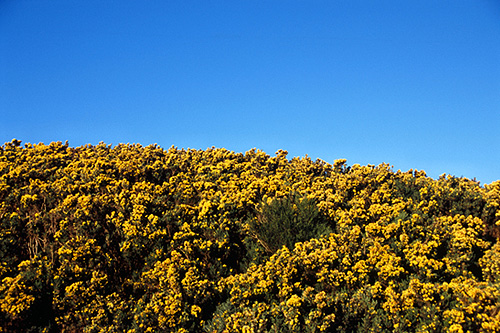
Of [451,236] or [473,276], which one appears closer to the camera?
[473,276]

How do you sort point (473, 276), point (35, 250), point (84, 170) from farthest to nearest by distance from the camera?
point (84, 170), point (35, 250), point (473, 276)

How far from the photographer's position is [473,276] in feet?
30.8

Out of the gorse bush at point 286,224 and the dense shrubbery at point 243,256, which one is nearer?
the dense shrubbery at point 243,256

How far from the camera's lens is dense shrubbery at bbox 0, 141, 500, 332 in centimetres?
882

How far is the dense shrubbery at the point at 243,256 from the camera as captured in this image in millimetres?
8820

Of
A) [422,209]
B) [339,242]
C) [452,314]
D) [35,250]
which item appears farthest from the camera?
[422,209]

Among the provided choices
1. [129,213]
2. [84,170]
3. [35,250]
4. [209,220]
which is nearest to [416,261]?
[209,220]

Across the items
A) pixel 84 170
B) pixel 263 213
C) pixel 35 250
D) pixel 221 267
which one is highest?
pixel 84 170

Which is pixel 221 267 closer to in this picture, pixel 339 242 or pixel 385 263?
pixel 339 242

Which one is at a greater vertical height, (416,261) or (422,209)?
(422,209)

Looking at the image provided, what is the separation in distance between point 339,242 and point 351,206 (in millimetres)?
2699

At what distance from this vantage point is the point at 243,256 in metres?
11.4

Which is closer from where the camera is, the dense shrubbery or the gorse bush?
the dense shrubbery

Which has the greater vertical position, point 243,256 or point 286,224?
point 286,224
